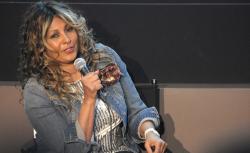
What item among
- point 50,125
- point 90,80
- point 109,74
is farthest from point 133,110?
point 90,80

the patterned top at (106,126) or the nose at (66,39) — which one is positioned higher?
the nose at (66,39)

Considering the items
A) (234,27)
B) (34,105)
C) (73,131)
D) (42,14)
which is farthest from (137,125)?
(234,27)

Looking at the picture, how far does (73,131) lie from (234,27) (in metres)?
1.09

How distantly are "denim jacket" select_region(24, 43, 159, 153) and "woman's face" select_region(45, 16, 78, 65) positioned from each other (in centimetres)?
15

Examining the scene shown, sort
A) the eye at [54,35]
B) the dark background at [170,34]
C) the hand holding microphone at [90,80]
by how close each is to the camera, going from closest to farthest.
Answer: the hand holding microphone at [90,80] → the eye at [54,35] → the dark background at [170,34]

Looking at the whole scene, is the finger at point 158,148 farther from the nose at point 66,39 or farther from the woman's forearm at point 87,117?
the nose at point 66,39

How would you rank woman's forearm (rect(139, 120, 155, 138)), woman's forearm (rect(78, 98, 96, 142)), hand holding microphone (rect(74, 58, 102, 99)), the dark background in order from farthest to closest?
the dark background
woman's forearm (rect(139, 120, 155, 138))
woman's forearm (rect(78, 98, 96, 142))
hand holding microphone (rect(74, 58, 102, 99))

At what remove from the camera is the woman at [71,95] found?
73.6 inches

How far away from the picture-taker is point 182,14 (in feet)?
7.98

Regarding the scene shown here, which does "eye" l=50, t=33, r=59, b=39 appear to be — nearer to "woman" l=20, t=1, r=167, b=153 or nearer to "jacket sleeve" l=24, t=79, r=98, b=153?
"woman" l=20, t=1, r=167, b=153

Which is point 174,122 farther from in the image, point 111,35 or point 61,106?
point 61,106

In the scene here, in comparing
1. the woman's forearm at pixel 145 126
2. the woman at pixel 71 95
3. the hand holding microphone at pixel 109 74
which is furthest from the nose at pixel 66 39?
the woman's forearm at pixel 145 126

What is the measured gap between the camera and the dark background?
2.43 m

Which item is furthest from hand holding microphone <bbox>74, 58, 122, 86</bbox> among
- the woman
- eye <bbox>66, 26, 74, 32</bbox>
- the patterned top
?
eye <bbox>66, 26, 74, 32</bbox>
